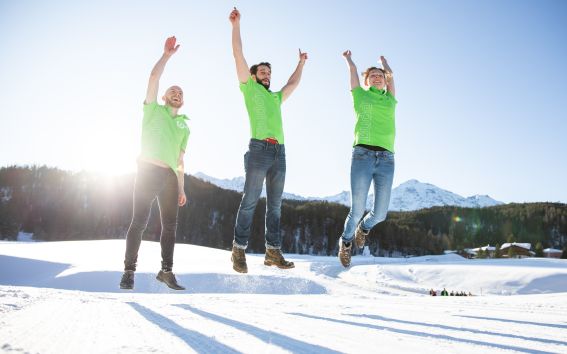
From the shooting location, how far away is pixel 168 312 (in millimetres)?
2295

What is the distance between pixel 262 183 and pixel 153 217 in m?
93.9

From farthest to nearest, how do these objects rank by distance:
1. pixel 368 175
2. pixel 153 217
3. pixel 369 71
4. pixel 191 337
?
pixel 153 217 → pixel 369 71 → pixel 368 175 → pixel 191 337

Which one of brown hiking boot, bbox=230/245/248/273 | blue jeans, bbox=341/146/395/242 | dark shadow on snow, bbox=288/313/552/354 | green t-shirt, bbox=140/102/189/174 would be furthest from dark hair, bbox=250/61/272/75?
dark shadow on snow, bbox=288/313/552/354

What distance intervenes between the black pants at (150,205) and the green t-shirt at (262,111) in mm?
1144

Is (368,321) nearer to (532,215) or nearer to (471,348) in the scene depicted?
(471,348)

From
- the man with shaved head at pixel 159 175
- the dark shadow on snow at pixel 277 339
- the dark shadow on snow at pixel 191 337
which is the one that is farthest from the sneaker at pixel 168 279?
the dark shadow on snow at pixel 277 339

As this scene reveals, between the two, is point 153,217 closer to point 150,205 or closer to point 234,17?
point 150,205

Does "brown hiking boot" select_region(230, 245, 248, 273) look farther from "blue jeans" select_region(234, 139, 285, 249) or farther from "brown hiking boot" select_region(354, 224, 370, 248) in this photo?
"brown hiking boot" select_region(354, 224, 370, 248)

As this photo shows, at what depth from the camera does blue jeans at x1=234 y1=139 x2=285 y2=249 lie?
179 inches

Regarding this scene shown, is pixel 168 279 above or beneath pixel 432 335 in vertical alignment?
beneath

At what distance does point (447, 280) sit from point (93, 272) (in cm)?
2659

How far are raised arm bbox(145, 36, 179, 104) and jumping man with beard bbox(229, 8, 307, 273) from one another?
718 millimetres

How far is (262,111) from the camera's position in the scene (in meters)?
4.67

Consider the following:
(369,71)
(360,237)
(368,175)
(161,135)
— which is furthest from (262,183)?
(369,71)
